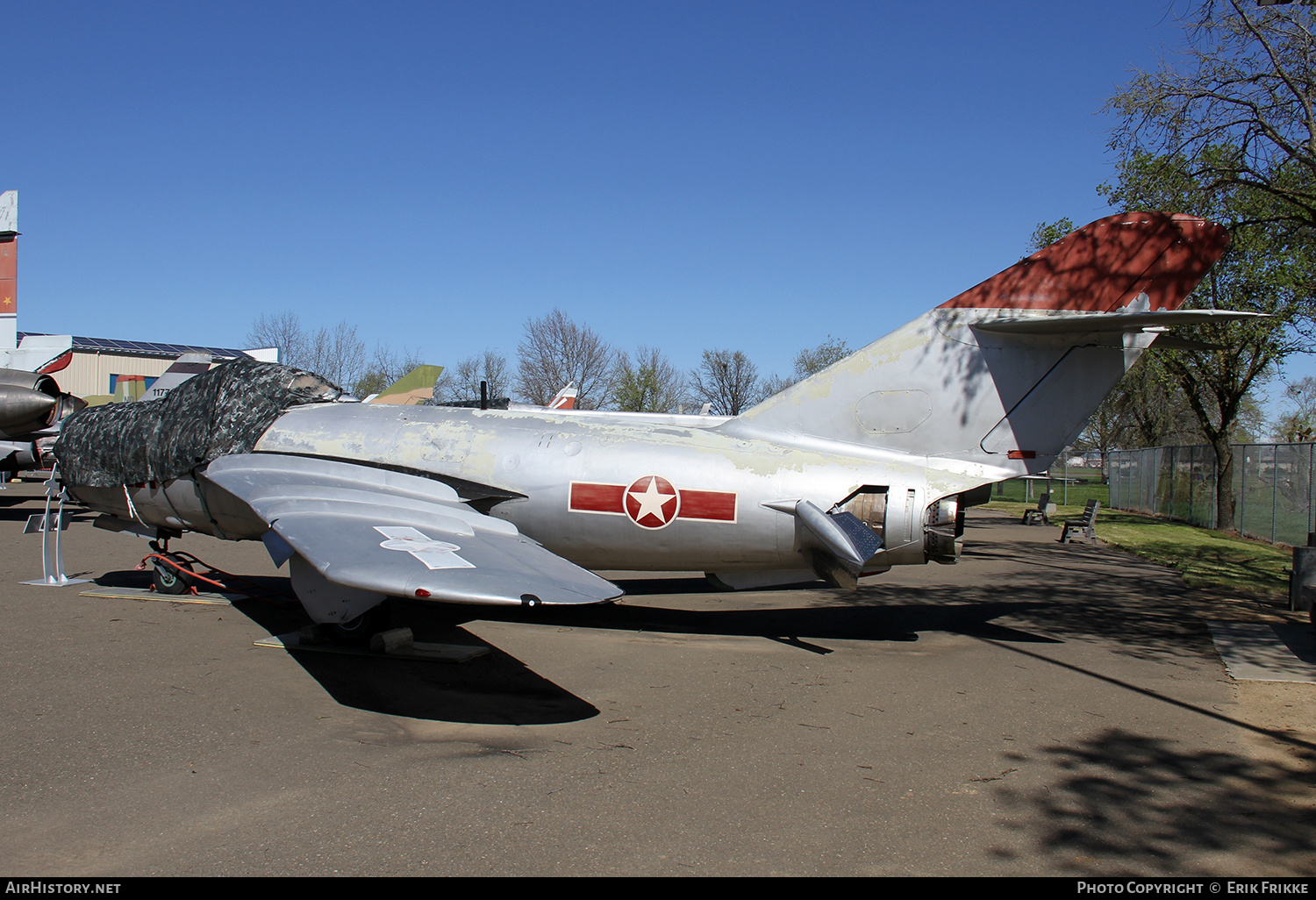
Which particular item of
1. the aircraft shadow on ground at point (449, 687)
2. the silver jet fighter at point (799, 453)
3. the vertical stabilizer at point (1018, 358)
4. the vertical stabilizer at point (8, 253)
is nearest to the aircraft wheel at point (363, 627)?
the aircraft shadow on ground at point (449, 687)

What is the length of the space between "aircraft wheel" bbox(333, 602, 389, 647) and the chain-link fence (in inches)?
744

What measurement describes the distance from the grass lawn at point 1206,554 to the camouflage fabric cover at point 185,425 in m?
13.9

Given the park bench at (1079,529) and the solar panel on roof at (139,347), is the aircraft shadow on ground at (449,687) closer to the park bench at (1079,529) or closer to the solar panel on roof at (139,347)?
the park bench at (1079,529)

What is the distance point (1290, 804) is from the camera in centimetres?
468

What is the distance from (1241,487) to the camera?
2123 centimetres

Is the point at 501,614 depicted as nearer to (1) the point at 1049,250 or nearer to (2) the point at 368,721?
(2) the point at 368,721

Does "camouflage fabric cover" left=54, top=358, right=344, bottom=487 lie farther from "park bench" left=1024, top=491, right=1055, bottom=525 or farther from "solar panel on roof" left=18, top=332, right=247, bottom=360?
"solar panel on roof" left=18, top=332, right=247, bottom=360

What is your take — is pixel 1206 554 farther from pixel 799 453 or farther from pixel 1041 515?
pixel 799 453

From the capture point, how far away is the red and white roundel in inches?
305

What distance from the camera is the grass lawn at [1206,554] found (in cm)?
1298

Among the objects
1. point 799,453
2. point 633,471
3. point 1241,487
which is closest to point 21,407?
point 633,471

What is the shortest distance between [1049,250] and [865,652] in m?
4.50

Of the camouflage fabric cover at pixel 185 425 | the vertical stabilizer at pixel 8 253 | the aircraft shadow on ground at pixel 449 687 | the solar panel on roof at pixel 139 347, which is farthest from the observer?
the solar panel on roof at pixel 139 347

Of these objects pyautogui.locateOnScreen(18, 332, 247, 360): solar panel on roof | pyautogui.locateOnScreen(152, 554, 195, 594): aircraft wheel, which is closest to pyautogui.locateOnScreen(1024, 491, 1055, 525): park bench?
pyautogui.locateOnScreen(152, 554, 195, 594): aircraft wheel
